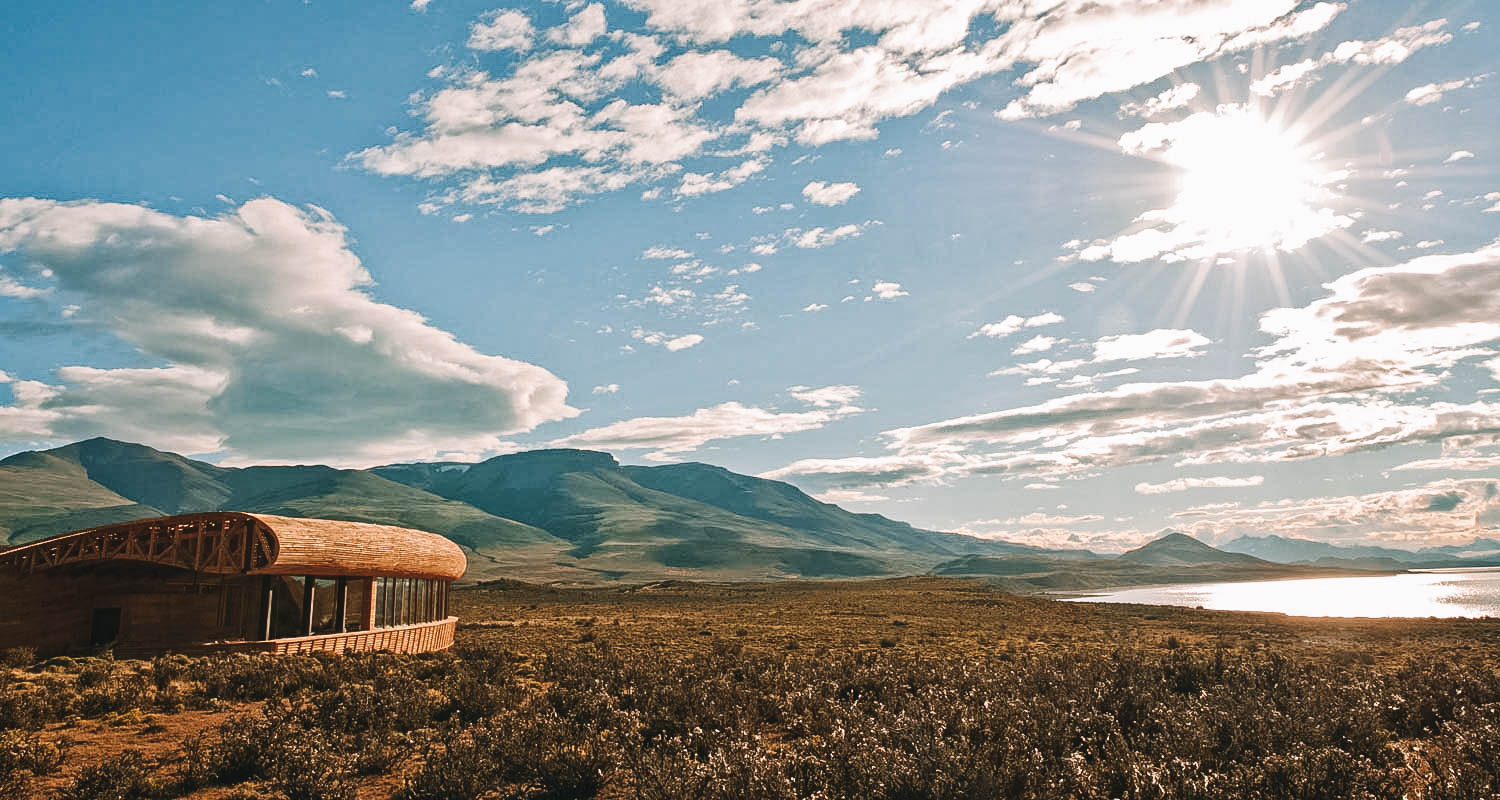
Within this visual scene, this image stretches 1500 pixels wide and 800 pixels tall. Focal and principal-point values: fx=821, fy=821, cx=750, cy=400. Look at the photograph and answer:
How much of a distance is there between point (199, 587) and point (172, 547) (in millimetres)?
2300

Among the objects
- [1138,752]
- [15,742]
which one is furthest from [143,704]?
[1138,752]

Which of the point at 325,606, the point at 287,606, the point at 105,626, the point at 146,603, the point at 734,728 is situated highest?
the point at 146,603

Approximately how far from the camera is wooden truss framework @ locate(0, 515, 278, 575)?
2588 cm

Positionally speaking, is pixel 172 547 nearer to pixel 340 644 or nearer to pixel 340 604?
pixel 340 604

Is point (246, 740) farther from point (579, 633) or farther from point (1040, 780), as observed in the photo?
point (579, 633)

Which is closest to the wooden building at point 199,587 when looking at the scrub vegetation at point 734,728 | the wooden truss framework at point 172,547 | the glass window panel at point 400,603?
the wooden truss framework at point 172,547

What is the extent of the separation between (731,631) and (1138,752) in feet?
109

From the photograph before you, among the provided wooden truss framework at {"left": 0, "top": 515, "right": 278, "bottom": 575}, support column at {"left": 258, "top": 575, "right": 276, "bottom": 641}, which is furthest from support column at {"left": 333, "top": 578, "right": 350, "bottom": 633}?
wooden truss framework at {"left": 0, "top": 515, "right": 278, "bottom": 575}

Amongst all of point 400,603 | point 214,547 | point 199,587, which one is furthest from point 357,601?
point 214,547

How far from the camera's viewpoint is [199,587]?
27891mm

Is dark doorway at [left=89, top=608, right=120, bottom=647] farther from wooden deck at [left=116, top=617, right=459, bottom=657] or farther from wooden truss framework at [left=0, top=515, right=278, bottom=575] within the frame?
wooden truss framework at [left=0, top=515, right=278, bottom=575]

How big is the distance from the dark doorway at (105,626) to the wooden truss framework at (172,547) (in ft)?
7.39

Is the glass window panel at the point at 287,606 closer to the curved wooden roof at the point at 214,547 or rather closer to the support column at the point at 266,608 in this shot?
the support column at the point at 266,608

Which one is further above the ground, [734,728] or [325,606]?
[325,606]
